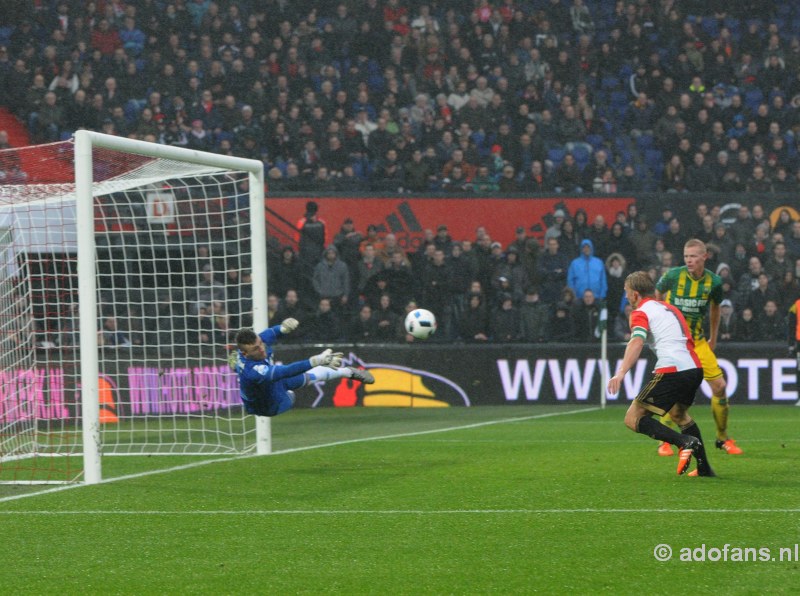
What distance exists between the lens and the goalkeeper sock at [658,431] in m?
8.98

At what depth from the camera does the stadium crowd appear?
64.1 feet

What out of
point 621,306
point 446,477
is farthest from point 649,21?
point 446,477

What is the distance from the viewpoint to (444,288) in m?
19.5

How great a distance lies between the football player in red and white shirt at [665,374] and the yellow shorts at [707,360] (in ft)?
5.22

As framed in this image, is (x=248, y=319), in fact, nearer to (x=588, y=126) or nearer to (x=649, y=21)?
(x=588, y=126)

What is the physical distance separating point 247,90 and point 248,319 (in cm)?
579

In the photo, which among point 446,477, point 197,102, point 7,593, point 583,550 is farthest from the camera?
point 197,102

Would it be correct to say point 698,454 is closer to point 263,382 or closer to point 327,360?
point 327,360

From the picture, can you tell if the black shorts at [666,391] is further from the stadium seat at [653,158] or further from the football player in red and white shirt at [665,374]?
the stadium seat at [653,158]

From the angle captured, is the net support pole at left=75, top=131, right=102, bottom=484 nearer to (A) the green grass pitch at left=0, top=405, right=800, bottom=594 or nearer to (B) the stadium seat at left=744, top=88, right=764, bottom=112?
(A) the green grass pitch at left=0, top=405, right=800, bottom=594

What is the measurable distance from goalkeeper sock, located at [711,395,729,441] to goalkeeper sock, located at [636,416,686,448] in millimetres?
2046

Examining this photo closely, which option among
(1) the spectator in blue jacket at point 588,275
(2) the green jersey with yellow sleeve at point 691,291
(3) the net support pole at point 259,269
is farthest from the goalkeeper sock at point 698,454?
(1) the spectator in blue jacket at point 588,275

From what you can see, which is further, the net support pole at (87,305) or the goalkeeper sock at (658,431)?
the net support pole at (87,305)

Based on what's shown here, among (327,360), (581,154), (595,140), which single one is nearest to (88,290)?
(327,360)
